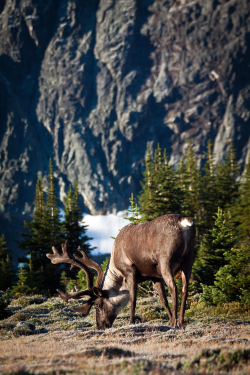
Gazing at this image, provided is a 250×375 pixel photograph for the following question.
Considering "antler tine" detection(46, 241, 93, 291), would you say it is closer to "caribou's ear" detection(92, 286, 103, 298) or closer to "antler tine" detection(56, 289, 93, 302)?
"antler tine" detection(56, 289, 93, 302)

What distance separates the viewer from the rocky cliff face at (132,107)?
17212cm

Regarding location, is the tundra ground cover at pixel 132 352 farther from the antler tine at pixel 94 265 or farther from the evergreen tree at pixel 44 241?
the evergreen tree at pixel 44 241

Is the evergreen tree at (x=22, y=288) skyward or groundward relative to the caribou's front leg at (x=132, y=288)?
groundward

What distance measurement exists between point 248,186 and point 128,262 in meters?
28.7

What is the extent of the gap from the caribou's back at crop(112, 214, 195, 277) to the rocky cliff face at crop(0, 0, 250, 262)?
521 ft

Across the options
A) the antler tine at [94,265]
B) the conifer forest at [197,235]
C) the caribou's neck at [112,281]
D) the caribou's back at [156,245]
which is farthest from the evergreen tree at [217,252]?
the caribou's back at [156,245]

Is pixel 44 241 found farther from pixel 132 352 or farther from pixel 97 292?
pixel 132 352

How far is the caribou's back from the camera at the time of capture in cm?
795

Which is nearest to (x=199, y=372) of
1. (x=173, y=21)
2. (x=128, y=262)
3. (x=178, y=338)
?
(x=178, y=338)

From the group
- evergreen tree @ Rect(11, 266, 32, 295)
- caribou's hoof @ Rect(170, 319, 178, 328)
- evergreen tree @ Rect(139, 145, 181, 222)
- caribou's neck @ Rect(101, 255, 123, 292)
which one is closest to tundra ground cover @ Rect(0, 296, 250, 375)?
caribou's hoof @ Rect(170, 319, 178, 328)

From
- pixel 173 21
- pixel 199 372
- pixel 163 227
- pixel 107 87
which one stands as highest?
pixel 173 21

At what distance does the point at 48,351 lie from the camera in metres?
6.12

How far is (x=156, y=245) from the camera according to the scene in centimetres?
826

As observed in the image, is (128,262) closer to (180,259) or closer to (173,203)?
(180,259)
